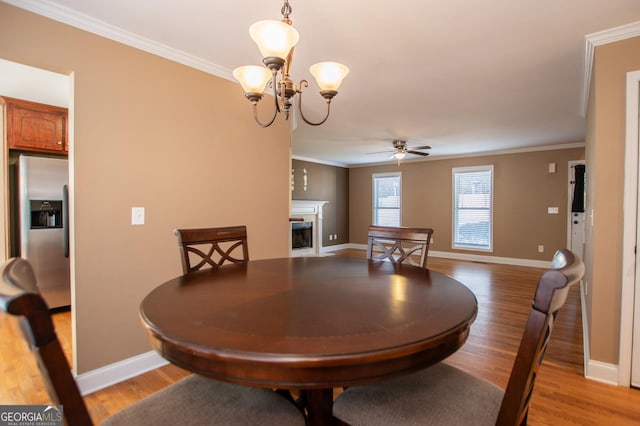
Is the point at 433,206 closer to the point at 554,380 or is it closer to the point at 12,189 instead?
the point at 554,380

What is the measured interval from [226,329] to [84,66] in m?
2.07

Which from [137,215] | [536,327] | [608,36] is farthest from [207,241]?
[608,36]

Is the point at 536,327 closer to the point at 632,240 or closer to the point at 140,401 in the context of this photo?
the point at 140,401

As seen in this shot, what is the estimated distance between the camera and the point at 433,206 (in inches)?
301

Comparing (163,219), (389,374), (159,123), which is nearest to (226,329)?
(389,374)

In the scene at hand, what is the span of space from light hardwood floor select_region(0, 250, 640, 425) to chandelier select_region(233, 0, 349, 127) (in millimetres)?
1646

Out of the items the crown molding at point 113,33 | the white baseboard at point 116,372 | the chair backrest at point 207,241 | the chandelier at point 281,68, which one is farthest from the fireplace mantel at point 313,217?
the chandelier at point 281,68

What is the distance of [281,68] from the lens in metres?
1.49

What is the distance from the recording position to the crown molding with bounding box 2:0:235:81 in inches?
71.9

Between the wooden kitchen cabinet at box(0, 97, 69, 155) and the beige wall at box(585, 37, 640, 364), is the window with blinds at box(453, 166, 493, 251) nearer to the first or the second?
the beige wall at box(585, 37, 640, 364)

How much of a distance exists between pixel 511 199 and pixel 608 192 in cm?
489

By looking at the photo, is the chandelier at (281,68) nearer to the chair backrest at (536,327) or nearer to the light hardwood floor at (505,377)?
the chair backrest at (536,327)

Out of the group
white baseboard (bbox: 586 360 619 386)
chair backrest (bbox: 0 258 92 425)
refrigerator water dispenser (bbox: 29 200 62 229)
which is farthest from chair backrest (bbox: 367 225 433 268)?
refrigerator water dispenser (bbox: 29 200 62 229)

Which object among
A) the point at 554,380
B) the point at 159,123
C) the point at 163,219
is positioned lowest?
the point at 554,380
